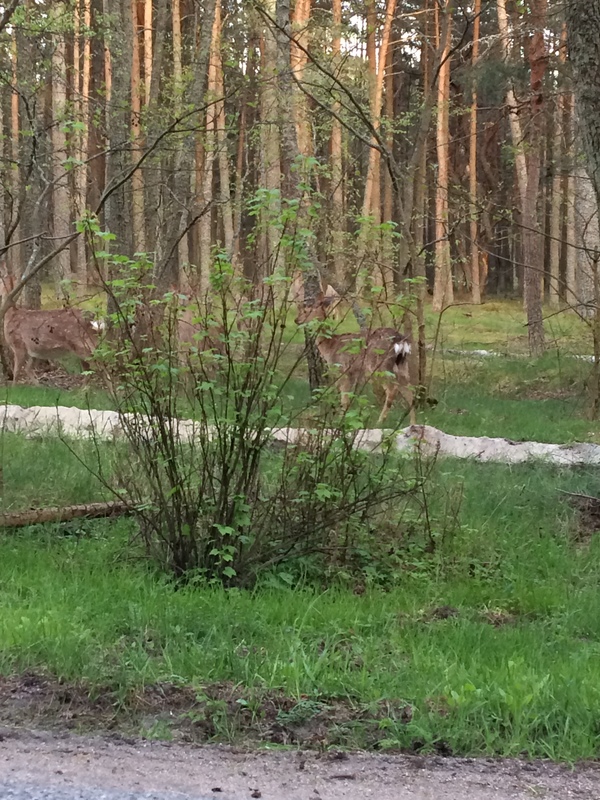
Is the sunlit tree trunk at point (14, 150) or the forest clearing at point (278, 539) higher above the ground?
the sunlit tree trunk at point (14, 150)

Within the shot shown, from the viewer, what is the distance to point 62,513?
6832 mm

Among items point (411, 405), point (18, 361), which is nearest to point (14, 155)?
point (18, 361)

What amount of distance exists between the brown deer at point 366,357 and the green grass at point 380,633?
1426 mm

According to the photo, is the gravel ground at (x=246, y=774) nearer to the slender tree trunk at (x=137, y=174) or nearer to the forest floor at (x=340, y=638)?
the forest floor at (x=340, y=638)

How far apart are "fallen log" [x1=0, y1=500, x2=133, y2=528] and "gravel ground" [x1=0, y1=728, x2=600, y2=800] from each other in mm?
3164

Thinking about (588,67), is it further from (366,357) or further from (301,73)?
(301,73)

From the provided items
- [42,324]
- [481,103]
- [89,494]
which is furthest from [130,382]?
[481,103]

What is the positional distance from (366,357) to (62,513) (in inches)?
122

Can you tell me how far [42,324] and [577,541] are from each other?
10.9 m

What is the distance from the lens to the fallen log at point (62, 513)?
21.8 feet

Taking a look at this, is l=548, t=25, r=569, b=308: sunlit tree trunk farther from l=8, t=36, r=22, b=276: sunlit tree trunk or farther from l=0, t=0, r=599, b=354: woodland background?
l=8, t=36, r=22, b=276: sunlit tree trunk

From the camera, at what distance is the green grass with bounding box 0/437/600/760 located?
3855mm

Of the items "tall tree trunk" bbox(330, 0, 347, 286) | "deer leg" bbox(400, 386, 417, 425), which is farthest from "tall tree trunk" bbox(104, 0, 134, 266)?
"deer leg" bbox(400, 386, 417, 425)

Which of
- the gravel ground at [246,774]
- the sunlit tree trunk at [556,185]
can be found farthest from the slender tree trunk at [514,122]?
the gravel ground at [246,774]
